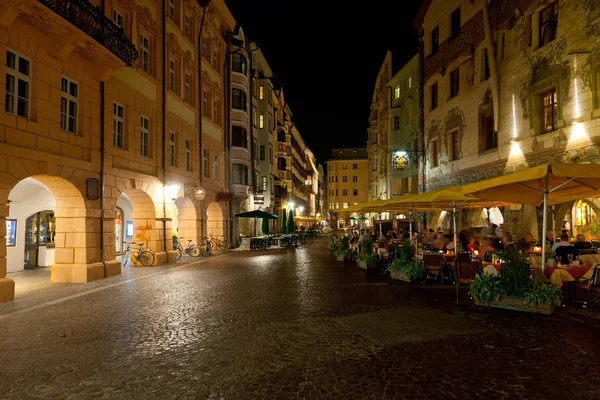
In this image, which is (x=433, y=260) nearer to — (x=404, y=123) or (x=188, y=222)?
(x=188, y=222)

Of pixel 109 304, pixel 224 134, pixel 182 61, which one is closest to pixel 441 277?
pixel 109 304

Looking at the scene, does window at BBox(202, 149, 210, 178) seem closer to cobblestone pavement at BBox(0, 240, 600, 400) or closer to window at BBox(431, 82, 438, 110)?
window at BBox(431, 82, 438, 110)

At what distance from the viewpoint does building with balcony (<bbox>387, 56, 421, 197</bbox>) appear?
36.4m

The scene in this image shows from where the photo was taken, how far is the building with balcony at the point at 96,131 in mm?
11992

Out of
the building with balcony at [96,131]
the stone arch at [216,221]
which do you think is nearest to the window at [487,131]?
the building with balcony at [96,131]

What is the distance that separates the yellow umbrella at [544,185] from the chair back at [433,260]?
2.23 meters

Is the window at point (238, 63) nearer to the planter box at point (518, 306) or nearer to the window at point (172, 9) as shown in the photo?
the window at point (172, 9)

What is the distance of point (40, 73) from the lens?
41.5 feet

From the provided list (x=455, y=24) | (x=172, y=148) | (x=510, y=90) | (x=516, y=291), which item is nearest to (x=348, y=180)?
(x=455, y=24)

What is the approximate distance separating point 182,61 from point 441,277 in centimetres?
1766

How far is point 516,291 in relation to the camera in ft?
29.2

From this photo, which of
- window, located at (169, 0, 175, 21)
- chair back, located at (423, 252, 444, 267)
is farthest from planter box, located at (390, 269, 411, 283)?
window, located at (169, 0, 175, 21)

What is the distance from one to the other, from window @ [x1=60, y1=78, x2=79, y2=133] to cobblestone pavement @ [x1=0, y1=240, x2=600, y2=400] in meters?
6.15

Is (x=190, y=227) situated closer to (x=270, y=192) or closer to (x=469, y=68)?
(x=469, y=68)
